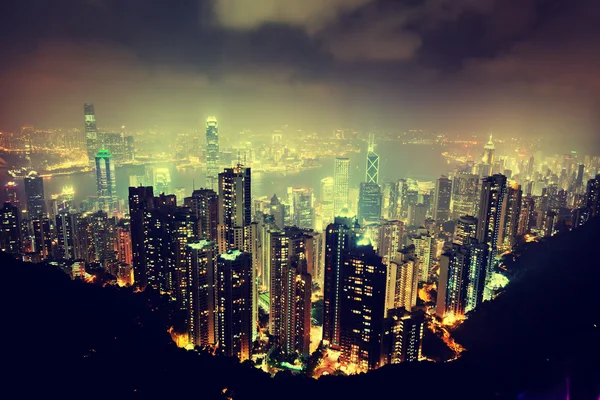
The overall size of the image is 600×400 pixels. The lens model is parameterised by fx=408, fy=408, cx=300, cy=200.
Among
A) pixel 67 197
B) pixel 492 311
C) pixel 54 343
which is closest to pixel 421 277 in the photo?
pixel 492 311

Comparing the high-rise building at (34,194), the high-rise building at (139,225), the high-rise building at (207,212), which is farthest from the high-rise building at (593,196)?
the high-rise building at (34,194)

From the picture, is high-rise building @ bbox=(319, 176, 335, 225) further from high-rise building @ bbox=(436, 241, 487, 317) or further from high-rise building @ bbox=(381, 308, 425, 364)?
high-rise building @ bbox=(381, 308, 425, 364)

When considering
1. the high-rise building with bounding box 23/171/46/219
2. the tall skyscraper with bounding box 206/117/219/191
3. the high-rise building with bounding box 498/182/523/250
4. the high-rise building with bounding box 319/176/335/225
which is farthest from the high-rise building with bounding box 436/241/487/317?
the high-rise building with bounding box 23/171/46/219

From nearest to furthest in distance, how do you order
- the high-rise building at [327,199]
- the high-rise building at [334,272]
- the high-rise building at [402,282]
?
the high-rise building at [334,272], the high-rise building at [402,282], the high-rise building at [327,199]

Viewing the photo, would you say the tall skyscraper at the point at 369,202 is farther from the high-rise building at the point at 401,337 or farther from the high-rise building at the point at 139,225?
the high-rise building at the point at 401,337

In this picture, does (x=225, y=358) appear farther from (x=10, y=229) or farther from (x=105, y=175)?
(x=105, y=175)

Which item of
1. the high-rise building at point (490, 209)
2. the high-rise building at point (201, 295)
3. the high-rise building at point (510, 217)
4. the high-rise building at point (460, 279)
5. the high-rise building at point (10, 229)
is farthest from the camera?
the high-rise building at point (510, 217)
